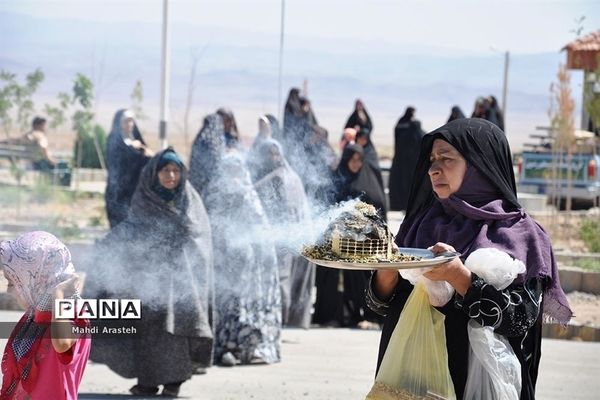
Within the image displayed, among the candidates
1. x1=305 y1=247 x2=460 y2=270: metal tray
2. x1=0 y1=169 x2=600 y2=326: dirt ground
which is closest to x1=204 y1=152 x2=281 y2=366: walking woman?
x1=0 y1=169 x2=600 y2=326: dirt ground

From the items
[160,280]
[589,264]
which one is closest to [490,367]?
[160,280]

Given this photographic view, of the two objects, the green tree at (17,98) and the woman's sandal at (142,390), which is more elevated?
the green tree at (17,98)

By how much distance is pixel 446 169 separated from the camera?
3602 mm

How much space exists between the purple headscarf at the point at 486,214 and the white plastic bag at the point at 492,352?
77mm

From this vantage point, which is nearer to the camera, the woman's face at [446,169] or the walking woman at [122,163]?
the woman's face at [446,169]

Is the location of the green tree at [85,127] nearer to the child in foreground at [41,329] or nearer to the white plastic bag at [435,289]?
the child in foreground at [41,329]

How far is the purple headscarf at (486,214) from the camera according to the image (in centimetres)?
356

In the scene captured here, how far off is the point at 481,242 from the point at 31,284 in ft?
4.56

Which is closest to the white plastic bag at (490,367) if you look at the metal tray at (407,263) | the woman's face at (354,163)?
the metal tray at (407,263)

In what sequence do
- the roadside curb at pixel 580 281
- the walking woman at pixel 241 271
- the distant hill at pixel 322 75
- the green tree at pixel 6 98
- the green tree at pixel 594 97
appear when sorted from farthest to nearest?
the distant hill at pixel 322 75
the green tree at pixel 6 98
the green tree at pixel 594 97
the roadside curb at pixel 580 281
the walking woman at pixel 241 271

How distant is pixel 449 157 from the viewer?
3.60 metres

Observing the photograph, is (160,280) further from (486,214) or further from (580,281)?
(580,281)

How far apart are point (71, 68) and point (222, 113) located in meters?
48.8

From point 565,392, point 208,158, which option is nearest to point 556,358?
point 565,392
